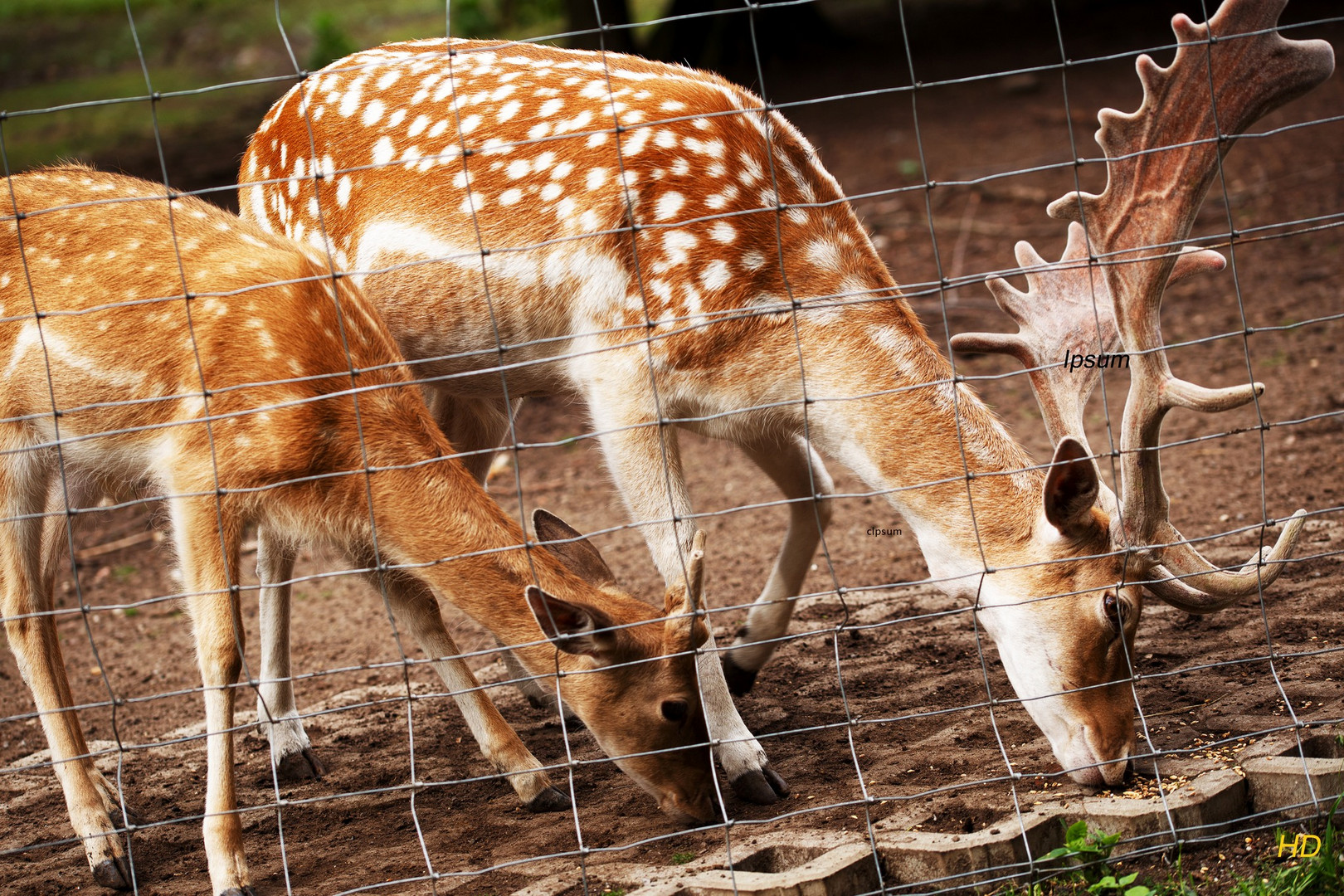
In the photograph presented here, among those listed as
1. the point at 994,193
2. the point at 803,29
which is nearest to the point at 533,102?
the point at 994,193

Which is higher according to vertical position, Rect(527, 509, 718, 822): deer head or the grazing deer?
the grazing deer

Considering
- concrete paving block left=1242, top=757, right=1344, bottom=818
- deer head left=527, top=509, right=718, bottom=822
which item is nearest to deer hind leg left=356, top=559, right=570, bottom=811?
deer head left=527, top=509, right=718, bottom=822

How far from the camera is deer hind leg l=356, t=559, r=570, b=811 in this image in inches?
148

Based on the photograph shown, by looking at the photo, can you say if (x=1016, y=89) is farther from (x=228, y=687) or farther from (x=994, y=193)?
(x=228, y=687)

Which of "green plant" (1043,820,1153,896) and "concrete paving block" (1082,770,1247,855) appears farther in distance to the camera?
"concrete paving block" (1082,770,1247,855)

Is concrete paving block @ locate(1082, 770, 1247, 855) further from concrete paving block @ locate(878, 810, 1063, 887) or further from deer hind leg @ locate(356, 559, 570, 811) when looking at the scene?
deer hind leg @ locate(356, 559, 570, 811)

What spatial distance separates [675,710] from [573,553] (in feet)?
1.92

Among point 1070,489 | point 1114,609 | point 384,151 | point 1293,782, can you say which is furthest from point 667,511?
point 1293,782

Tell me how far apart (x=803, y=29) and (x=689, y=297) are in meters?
12.5

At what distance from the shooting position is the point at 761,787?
369cm

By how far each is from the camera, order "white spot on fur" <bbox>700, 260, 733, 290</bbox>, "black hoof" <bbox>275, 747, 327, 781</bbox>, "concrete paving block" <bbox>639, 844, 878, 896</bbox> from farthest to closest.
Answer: "black hoof" <bbox>275, 747, 327, 781</bbox>
"white spot on fur" <bbox>700, 260, 733, 290</bbox>
"concrete paving block" <bbox>639, 844, 878, 896</bbox>

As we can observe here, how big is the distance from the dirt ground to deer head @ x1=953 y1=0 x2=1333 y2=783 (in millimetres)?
156

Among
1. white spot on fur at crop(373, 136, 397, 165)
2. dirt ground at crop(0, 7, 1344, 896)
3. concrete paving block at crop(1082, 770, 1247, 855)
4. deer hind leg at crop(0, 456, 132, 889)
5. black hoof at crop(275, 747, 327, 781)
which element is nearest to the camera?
concrete paving block at crop(1082, 770, 1247, 855)

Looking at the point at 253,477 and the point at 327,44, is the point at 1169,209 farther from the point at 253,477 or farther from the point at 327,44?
the point at 327,44
